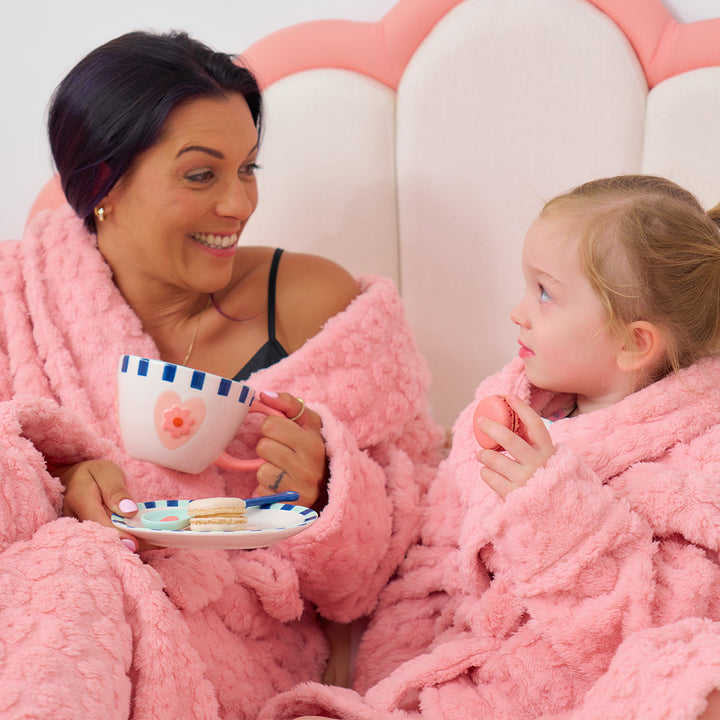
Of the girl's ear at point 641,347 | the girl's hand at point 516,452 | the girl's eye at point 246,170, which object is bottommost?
the girl's hand at point 516,452

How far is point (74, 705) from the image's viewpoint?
78cm

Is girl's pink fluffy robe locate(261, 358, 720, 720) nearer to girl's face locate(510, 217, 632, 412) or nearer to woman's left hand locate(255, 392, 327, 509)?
girl's face locate(510, 217, 632, 412)

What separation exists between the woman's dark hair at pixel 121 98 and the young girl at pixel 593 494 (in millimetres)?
605

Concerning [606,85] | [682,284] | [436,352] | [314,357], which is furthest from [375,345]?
[606,85]

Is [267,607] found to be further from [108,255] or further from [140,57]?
[140,57]

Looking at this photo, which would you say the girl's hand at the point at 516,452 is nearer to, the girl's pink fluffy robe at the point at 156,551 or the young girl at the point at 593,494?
the young girl at the point at 593,494

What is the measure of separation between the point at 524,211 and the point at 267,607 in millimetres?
846

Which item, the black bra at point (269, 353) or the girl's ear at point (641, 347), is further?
the black bra at point (269, 353)

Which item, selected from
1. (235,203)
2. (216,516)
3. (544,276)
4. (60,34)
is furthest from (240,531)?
(60,34)

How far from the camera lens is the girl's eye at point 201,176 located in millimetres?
1315

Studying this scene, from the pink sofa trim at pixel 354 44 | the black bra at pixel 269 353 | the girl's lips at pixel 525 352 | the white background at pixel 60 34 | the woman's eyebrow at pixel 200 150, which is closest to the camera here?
the girl's lips at pixel 525 352

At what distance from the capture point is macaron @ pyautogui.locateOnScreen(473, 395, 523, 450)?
98 cm

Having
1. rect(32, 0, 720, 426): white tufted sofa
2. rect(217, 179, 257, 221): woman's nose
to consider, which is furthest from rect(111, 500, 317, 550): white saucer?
rect(32, 0, 720, 426): white tufted sofa

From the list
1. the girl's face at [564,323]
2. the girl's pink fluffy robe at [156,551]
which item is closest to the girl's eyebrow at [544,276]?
the girl's face at [564,323]
